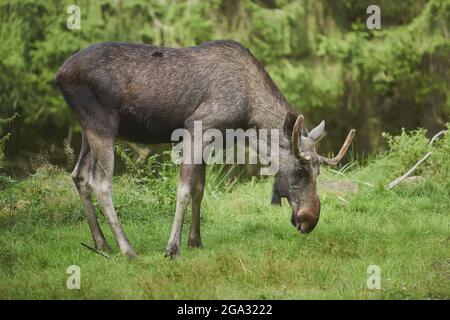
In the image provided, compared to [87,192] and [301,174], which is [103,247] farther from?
[301,174]

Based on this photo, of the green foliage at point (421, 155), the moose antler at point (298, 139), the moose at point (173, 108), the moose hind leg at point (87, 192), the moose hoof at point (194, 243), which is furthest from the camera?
the green foliage at point (421, 155)

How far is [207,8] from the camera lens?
14500 mm

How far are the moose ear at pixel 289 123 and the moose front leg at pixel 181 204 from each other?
41.3 inches

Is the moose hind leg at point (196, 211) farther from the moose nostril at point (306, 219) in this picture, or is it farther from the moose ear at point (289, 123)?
the moose nostril at point (306, 219)

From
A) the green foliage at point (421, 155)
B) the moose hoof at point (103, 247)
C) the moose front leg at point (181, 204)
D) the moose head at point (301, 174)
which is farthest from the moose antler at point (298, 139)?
the green foliage at point (421, 155)

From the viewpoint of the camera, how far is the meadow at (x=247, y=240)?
6.27 m

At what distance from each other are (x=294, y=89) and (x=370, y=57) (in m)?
1.68

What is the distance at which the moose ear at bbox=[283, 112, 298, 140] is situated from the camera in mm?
7645

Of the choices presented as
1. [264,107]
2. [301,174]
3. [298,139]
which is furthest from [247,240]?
[264,107]

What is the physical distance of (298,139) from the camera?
748 centimetres

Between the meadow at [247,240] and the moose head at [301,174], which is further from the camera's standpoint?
the moose head at [301,174]

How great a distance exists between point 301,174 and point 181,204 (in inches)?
51.0

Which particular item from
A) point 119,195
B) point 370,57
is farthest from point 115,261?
point 370,57
